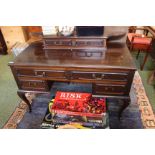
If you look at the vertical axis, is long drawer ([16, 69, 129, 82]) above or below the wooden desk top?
below

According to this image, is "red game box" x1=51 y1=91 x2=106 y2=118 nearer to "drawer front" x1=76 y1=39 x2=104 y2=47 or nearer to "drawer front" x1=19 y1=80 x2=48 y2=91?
"drawer front" x1=19 y1=80 x2=48 y2=91

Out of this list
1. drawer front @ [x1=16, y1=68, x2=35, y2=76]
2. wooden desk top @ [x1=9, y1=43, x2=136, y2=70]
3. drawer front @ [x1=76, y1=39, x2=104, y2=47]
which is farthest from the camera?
drawer front @ [x1=76, y1=39, x2=104, y2=47]

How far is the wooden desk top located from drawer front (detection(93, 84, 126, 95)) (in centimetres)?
20

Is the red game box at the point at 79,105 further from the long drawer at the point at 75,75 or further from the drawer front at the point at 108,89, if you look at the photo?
the long drawer at the point at 75,75

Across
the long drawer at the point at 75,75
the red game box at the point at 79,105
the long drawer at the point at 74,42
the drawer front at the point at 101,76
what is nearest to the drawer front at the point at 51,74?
the long drawer at the point at 75,75

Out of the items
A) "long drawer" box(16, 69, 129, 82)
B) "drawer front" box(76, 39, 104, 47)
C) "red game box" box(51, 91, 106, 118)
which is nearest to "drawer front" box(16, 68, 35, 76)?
"long drawer" box(16, 69, 129, 82)

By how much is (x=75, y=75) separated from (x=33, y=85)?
1.50 ft

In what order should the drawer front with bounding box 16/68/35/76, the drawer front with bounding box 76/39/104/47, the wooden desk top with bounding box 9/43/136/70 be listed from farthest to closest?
the drawer front with bounding box 76/39/104/47 < the drawer front with bounding box 16/68/35/76 < the wooden desk top with bounding box 9/43/136/70

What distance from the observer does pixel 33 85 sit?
1443 millimetres

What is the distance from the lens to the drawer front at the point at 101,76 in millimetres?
1218

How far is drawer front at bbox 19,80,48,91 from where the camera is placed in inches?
55.6
